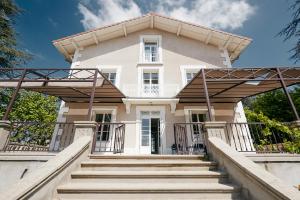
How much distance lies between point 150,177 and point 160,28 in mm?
10353

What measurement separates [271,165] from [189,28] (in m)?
9.01

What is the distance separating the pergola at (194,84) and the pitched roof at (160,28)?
95.5 inches

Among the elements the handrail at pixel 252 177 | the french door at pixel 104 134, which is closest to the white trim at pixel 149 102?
the french door at pixel 104 134

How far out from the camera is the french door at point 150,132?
8.66 m

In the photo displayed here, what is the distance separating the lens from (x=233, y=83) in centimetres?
712

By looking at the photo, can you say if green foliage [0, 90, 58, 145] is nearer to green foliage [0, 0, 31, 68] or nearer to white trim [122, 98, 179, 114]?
green foliage [0, 0, 31, 68]

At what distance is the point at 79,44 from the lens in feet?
36.2

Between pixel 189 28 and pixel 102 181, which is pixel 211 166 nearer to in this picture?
pixel 102 181

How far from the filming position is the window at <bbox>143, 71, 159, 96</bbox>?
9.65m

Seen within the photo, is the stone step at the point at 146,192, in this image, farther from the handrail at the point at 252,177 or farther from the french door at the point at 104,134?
the french door at the point at 104,134

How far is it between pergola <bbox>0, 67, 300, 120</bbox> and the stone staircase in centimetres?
175

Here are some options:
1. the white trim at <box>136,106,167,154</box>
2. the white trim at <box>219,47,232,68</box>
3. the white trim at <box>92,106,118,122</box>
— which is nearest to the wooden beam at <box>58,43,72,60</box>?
the white trim at <box>92,106,118,122</box>

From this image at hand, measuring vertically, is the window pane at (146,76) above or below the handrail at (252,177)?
above

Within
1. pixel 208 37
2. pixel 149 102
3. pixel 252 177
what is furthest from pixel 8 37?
pixel 252 177
